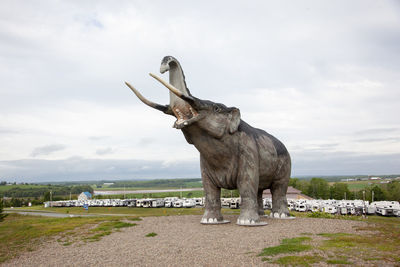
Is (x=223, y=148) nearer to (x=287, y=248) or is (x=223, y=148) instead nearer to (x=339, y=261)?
(x=287, y=248)

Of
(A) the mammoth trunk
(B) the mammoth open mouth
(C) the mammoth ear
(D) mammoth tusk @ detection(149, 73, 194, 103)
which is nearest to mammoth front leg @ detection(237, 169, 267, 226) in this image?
(C) the mammoth ear

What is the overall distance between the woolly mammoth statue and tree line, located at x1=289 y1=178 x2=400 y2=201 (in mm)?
40833

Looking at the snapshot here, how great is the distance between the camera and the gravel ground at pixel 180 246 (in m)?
7.57

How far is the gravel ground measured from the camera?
24.8ft

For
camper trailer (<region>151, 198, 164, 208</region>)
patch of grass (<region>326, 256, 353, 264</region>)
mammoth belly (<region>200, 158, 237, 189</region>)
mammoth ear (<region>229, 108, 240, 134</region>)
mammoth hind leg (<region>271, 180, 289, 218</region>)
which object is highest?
mammoth ear (<region>229, 108, 240, 134</region>)

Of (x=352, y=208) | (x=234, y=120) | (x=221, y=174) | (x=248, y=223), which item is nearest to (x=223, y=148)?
(x=234, y=120)

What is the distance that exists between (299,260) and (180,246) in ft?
10.8

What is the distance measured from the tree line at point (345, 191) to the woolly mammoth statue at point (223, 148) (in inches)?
1608

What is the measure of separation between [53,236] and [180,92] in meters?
7.56

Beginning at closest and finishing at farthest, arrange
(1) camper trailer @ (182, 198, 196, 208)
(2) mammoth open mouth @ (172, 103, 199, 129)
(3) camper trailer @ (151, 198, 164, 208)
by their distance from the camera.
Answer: (2) mammoth open mouth @ (172, 103, 199, 129) → (1) camper trailer @ (182, 198, 196, 208) → (3) camper trailer @ (151, 198, 164, 208)

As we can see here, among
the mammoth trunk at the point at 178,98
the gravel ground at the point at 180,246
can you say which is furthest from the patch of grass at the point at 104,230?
the mammoth trunk at the point at 178,98

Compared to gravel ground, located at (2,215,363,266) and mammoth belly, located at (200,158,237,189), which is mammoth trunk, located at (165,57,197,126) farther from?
gravel ground, located at (2,215,363,266)

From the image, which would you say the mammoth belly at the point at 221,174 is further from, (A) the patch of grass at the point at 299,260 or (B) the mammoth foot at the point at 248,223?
(A) the patch of grass at the point at 299,260

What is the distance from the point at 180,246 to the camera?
8852 mm
